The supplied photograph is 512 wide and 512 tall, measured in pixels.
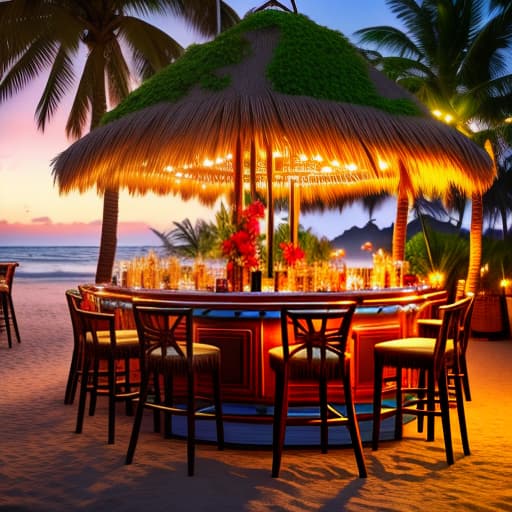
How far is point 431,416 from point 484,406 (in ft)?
5.69

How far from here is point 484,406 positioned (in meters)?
7.21

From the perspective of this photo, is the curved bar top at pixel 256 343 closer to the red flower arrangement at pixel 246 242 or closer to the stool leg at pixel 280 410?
the red flower arrangement at pixel 246 242

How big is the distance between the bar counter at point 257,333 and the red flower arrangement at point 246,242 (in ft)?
2.07

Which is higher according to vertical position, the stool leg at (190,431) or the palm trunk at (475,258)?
the palm trunk at (475,258)

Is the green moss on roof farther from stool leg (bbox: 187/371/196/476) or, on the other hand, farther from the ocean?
the ocean

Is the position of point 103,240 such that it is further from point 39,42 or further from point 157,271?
point 157,271

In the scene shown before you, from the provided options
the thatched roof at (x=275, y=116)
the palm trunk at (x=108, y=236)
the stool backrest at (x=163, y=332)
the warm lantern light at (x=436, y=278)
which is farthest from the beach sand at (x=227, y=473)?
the palm trunk at (x=108, y=236)

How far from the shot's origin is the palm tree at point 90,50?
15578 millimetres

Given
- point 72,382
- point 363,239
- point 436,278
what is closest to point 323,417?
point 72,382

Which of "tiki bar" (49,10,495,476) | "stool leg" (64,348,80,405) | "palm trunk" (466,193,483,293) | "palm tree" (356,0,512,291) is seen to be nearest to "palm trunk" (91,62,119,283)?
"palm tree" (356,0,512,291)

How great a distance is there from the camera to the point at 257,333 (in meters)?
6.10

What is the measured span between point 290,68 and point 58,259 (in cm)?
3712

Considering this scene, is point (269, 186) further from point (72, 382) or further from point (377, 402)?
point (377, 402)

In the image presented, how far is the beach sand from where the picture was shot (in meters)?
4.42
